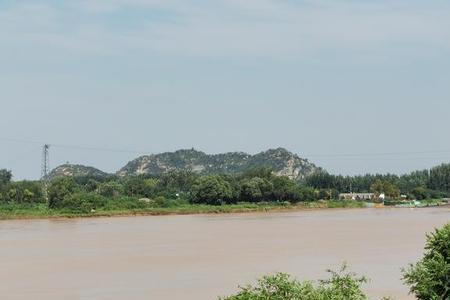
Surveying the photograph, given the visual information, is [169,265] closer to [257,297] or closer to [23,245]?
[23,245]

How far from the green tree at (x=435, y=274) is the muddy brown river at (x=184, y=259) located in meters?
4.39

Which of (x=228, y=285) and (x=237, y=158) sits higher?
(x=237, y=158)

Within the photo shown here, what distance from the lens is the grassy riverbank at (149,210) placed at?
4391cm

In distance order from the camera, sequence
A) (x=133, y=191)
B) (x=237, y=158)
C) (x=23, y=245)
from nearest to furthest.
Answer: (x=23, y=245) < (x=133, y=191) < (x=237, y=158)

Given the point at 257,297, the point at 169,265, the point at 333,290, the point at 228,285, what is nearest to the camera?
the point at 257,297

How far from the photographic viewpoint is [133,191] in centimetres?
6075

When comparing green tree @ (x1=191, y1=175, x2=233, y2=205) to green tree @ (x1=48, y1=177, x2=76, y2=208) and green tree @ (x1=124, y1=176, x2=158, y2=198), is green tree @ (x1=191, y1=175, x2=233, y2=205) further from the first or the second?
green tree @ (x1=48, y1=177, x2=76, y2=208)

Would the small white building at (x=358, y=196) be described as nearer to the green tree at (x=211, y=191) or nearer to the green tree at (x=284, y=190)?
the green tree at (x=284, y=190)

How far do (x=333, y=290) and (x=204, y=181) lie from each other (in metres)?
50.4

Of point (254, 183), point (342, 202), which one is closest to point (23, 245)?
point (254, 183)

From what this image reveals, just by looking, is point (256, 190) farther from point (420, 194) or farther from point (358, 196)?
point (420, 194)

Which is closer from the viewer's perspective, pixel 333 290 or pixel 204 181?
pixel 333 290

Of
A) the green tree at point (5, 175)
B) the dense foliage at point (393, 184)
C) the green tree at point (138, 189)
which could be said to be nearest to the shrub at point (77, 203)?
the green tree at point (138, 189)

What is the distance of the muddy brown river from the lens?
13492mm
